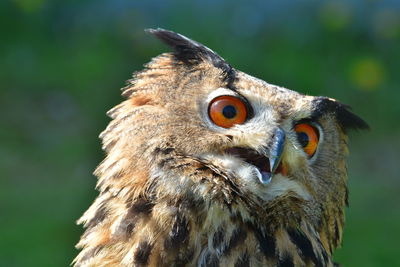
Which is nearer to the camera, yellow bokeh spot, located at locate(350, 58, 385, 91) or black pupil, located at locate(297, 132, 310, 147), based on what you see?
black pupil, located at locate(297, 132, 310, 147)

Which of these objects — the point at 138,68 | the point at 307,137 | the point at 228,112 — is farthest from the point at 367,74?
the point at 228,112

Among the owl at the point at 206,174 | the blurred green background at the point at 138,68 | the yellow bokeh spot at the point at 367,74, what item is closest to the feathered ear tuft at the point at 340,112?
the owl at the point at 206,174

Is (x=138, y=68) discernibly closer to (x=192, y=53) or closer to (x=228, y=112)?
(x=192, y=53)

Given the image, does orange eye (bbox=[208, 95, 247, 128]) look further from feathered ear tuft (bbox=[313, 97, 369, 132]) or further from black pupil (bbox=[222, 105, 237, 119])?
feathered ear tuft (bbox=[313, 97, 369, 132])

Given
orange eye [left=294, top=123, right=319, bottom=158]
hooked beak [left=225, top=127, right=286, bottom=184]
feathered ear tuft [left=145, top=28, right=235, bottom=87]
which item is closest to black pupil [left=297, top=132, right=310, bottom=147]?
orange eye [left=294, top=123, right=319, bottom=158]

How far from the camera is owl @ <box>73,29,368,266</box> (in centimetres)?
241

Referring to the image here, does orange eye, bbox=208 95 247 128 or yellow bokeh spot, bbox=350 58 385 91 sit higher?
yellow bokeh spot, bbox=350 58 385 91

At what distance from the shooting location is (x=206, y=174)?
244cm

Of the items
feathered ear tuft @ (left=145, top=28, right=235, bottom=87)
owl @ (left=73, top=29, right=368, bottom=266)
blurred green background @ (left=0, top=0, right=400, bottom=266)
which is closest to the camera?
owl @ (left=73, top=29, right=368, bottom=266)

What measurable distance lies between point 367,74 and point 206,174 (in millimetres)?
5225

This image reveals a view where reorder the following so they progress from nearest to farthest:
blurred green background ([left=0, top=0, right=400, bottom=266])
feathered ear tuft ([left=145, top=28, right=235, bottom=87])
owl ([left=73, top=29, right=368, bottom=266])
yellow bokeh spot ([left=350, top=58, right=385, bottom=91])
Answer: owl ([left=73, top=29, right=368, bottom=266]), feathered ear tuft ([left=145, top=28, right=235, bottom=87]), blurred green background ([left=0, top=0, right=400, bottom=266]), yellow bokeh spot ([left=350, top=58, right=385, bottom=91])

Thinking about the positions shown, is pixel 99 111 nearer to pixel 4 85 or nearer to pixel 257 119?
pixel 4 85

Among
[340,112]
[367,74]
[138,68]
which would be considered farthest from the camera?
[367,74]

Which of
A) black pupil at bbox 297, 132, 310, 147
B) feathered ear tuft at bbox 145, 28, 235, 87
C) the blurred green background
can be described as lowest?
black pupil at bbox 297, 132, 310, 147
